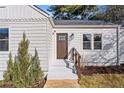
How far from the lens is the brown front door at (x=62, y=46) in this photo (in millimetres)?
19734

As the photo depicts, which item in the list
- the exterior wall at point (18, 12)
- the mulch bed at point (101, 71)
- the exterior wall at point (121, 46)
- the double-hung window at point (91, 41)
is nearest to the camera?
the exterior wall at point (18, 12)

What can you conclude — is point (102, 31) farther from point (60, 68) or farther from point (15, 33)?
point (15, 33)

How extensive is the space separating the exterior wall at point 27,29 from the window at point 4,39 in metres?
0.19

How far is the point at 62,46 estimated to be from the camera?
1981 cm

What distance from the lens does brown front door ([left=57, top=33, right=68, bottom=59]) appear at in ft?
64.7

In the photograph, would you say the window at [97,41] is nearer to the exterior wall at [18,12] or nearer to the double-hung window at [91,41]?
the double-hung window at [91,41]

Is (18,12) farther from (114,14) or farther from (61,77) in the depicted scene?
(114,14)

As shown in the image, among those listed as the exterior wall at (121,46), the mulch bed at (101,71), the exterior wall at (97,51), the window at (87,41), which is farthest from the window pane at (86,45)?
the mulch bed at (101,71)

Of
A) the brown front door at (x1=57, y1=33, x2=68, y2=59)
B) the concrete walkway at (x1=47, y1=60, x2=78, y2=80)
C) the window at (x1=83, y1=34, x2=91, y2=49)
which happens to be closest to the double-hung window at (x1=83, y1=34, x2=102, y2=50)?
the window at (x1=83, y1=34, x2=91, y2=49)

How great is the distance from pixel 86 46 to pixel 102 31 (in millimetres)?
1520

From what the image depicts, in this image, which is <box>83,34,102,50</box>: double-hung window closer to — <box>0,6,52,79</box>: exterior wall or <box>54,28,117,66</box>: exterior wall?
<box>54,28,117,66</box>: exterior wall

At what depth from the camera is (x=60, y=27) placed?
63.6 feet
